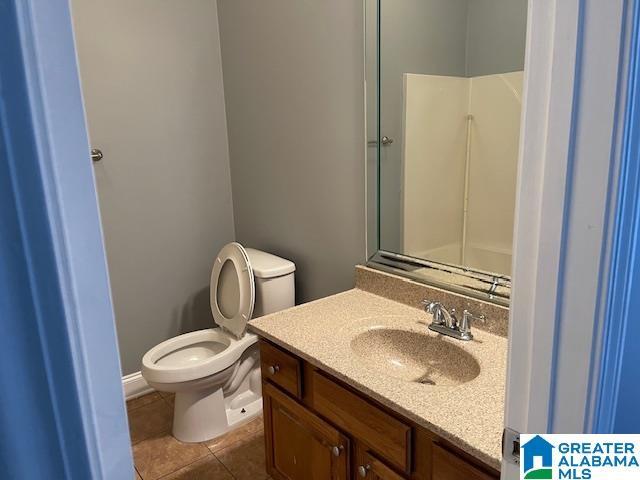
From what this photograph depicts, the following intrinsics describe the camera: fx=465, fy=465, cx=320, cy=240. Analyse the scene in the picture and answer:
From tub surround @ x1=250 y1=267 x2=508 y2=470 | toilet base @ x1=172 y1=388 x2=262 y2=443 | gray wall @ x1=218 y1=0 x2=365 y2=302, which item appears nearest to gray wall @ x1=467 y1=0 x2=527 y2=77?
gray wall @ x1=218 y1=0 x2=365 y2=302

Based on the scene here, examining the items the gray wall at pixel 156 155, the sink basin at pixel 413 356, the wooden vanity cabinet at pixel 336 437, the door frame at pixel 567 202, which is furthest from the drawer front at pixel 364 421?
the gray wall at pixel 156 155

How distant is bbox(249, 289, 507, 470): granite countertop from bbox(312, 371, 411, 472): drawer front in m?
0.07

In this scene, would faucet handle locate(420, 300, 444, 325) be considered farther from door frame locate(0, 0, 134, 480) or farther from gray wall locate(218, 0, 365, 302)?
door frame locate(0, 0, 134, 480)

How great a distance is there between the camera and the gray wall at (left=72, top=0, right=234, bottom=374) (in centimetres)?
226

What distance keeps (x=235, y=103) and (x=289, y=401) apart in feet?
5.42

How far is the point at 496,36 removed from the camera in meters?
1.49

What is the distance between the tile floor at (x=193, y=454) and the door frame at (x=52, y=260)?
1.79 meters

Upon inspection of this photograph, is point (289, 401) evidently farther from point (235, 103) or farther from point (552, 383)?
point (235, 103)

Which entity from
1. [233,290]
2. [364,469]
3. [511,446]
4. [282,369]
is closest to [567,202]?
[511,446]

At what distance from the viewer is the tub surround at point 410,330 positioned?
3.42 ft

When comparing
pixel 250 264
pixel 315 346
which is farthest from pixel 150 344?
pixel 315 346

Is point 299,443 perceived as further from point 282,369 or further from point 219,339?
point 219,339

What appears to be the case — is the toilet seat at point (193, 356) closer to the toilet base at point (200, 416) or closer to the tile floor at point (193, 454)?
the toilet base at point (200, 416)

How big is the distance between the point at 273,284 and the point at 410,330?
2.64 ft
